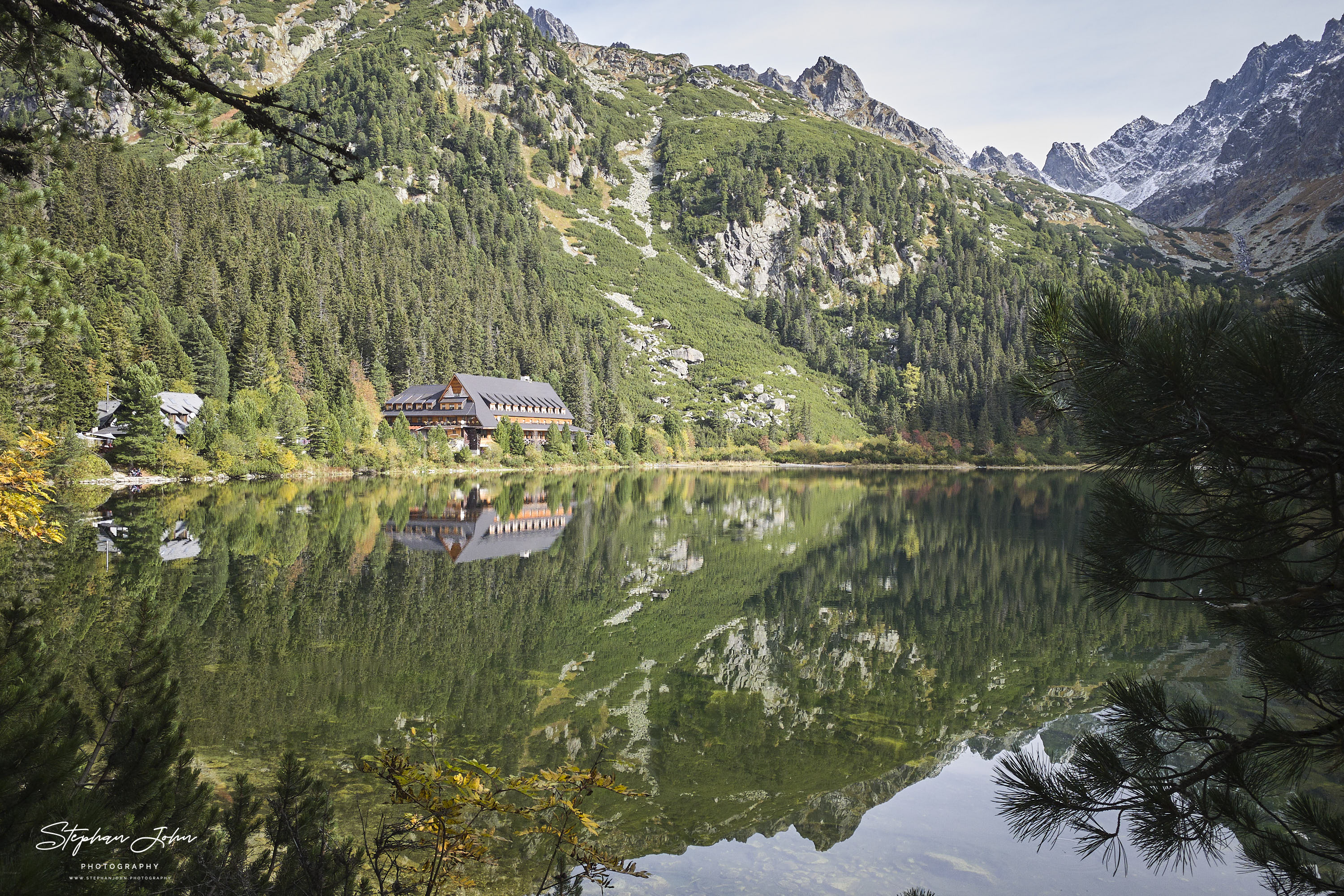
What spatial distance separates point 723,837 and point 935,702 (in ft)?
19.9

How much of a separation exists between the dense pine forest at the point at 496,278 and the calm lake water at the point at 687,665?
626cm

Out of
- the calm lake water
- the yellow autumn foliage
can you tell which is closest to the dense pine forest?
the yellow autumn foliage

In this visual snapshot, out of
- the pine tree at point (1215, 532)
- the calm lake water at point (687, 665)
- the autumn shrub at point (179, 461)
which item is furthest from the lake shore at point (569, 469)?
the calm lake water at point (687, 665)

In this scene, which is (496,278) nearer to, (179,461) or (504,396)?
(504,396)

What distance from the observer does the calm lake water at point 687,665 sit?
8625mm

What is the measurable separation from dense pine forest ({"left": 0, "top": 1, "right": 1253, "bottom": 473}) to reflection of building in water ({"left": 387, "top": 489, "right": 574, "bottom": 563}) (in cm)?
1312

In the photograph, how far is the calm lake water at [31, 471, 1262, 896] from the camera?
8.62 metres

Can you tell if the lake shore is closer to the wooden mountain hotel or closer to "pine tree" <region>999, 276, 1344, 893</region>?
"pine tree" <region>999, 276, 1344, 893</region>

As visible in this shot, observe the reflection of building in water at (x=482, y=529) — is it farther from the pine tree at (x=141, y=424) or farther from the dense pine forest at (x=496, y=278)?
the pine tree at (x=141, y=424)

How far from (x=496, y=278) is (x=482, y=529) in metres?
93.9

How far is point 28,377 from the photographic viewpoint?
36969 millimetres

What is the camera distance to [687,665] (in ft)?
48.3

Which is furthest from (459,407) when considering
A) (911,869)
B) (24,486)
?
(911,869)

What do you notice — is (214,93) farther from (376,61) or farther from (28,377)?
(376,61)
